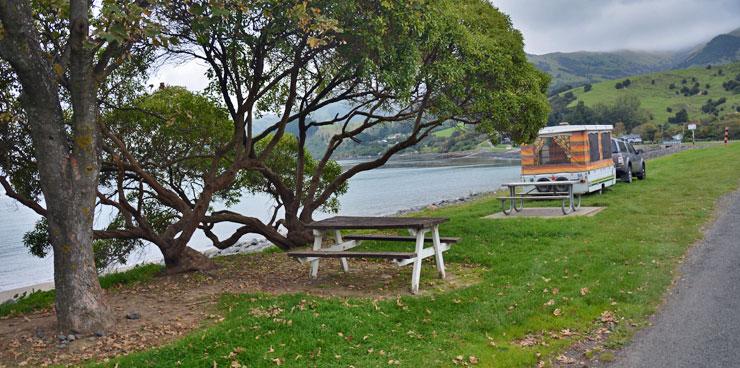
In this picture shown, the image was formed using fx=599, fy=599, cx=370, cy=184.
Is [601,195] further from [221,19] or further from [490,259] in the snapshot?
[221,19]

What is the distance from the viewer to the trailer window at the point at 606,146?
21656 millimetres

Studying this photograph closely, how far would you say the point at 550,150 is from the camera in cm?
2031

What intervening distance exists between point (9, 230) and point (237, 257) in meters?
27.3

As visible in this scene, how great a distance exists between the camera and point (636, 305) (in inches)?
286

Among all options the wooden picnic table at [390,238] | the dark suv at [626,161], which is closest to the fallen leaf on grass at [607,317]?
the wooden picnic table at [390,238]

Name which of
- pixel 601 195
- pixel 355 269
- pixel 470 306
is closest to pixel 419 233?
pixel 470 306

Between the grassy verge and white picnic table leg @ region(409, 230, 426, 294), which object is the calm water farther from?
white picnic table leg @ region(409, 230, 426, 294)

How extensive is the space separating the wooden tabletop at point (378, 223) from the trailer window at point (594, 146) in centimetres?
1280

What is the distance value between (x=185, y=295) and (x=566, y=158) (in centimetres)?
1472

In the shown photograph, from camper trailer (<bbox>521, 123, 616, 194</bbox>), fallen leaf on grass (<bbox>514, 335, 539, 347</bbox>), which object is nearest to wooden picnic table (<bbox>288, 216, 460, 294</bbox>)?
fallen leaf on grass (<bbox>514, 335, 539, 347</bbox>)

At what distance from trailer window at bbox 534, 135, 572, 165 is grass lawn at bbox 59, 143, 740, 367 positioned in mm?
8233

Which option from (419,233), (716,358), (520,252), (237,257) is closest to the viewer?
(716,358)

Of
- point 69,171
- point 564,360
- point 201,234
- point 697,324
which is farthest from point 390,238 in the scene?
point 201,234

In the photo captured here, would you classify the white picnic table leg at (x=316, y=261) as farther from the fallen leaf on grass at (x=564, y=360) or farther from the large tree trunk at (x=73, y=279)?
the fallen leaf on grass at (x=564, y=360)
